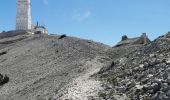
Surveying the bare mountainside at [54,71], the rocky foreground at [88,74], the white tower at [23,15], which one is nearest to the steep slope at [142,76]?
the rocky foreground at [88,74]

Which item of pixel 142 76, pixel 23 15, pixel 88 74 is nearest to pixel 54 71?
pixel 88 74

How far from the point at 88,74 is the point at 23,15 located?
123 metres

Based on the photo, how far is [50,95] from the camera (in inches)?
1270

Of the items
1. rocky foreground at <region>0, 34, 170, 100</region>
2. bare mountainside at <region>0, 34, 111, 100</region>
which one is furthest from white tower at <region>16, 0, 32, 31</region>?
rocky foreground at <region>0, 34, 170, 100</region>

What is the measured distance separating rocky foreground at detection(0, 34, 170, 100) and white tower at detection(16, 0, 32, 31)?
311 ft

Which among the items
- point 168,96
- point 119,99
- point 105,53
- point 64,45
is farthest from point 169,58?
point 64,45

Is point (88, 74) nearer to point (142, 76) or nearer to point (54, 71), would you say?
point (54, 71)

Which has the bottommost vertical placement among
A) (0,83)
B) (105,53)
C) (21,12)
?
(0,83)

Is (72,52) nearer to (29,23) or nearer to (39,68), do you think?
(39,68)

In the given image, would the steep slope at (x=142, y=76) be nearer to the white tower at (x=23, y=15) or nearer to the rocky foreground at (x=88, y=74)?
the rocky foreground at (x=88, y=74)

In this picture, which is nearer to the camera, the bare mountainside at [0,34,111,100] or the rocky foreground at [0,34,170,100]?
the rocky foreground at [0,34,170,100]

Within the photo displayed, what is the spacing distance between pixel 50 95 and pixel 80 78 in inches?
132

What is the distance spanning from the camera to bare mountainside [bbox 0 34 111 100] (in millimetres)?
30828

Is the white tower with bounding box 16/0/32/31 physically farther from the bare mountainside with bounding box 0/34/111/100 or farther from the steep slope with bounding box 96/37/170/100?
the steep slope with bounding box 96/37/170/100
